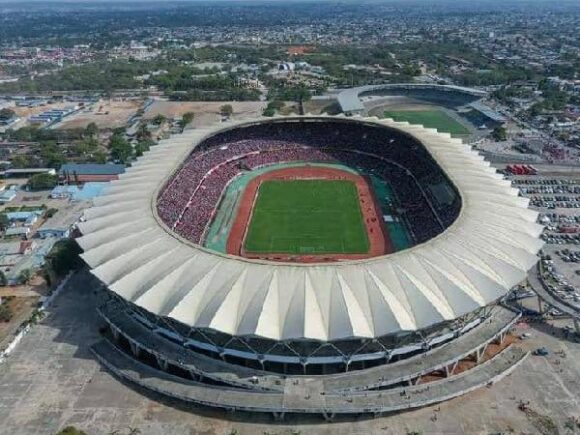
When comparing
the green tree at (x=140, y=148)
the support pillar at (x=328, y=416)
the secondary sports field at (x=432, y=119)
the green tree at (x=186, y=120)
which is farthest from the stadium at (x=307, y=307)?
the green tree at (x=186, y=120)

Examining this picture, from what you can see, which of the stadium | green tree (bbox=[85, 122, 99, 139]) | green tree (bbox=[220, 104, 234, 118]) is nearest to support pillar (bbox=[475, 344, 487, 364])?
the stadium

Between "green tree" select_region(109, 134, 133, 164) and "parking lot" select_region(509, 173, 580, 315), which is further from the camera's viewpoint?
"green tree" select_region(109, 134, 133, 164)

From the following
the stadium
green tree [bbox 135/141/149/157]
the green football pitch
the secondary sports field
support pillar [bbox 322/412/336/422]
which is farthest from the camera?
the secondary sports field

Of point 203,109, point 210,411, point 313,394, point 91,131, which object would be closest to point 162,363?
point 210,411

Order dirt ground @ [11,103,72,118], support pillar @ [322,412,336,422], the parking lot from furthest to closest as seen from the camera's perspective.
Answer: dirt ground @ [11,103,72,118]
the parking lot
support pillar @ [322,412,336,422]

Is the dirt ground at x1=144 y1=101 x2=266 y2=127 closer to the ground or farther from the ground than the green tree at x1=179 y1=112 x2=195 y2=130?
closer to the ground

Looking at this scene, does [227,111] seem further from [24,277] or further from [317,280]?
[317,280]

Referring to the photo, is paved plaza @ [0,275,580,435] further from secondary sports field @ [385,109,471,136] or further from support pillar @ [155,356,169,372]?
secondary sports field @ [385,109,471,136]
